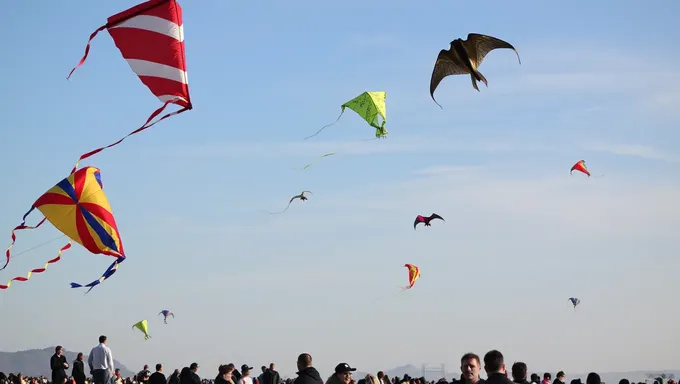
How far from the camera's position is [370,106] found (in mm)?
23328

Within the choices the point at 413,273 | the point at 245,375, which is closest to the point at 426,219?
the point at 413,273

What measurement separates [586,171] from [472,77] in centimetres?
2597

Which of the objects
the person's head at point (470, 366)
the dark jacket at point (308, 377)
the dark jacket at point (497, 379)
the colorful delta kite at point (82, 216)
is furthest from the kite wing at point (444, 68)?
the dark jacket at point (497, 379)

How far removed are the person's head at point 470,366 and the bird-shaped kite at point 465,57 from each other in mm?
9652

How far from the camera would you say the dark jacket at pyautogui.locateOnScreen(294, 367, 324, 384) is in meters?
10.1

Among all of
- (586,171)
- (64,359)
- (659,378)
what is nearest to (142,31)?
(64,359)

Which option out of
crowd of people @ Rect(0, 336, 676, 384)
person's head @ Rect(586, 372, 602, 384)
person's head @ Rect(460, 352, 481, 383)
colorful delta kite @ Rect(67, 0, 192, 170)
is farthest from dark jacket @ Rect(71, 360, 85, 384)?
person's head @ Rect(460, 352, 481, 383)

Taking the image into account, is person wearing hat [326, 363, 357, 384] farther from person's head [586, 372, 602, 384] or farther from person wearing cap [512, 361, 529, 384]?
person's head [586, 372, 602, 384]

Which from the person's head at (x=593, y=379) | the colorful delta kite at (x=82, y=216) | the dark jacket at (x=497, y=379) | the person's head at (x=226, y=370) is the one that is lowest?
the dark jacket at (x=497, y=379)

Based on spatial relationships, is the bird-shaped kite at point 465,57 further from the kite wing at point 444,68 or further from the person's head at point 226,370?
the person's head at point 226,370

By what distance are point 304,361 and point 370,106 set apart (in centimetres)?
1357

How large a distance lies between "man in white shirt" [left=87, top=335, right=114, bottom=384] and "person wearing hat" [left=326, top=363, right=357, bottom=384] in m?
9.45

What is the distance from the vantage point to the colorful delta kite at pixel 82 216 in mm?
12273

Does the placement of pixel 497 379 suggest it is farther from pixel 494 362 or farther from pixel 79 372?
pixel 79 372
